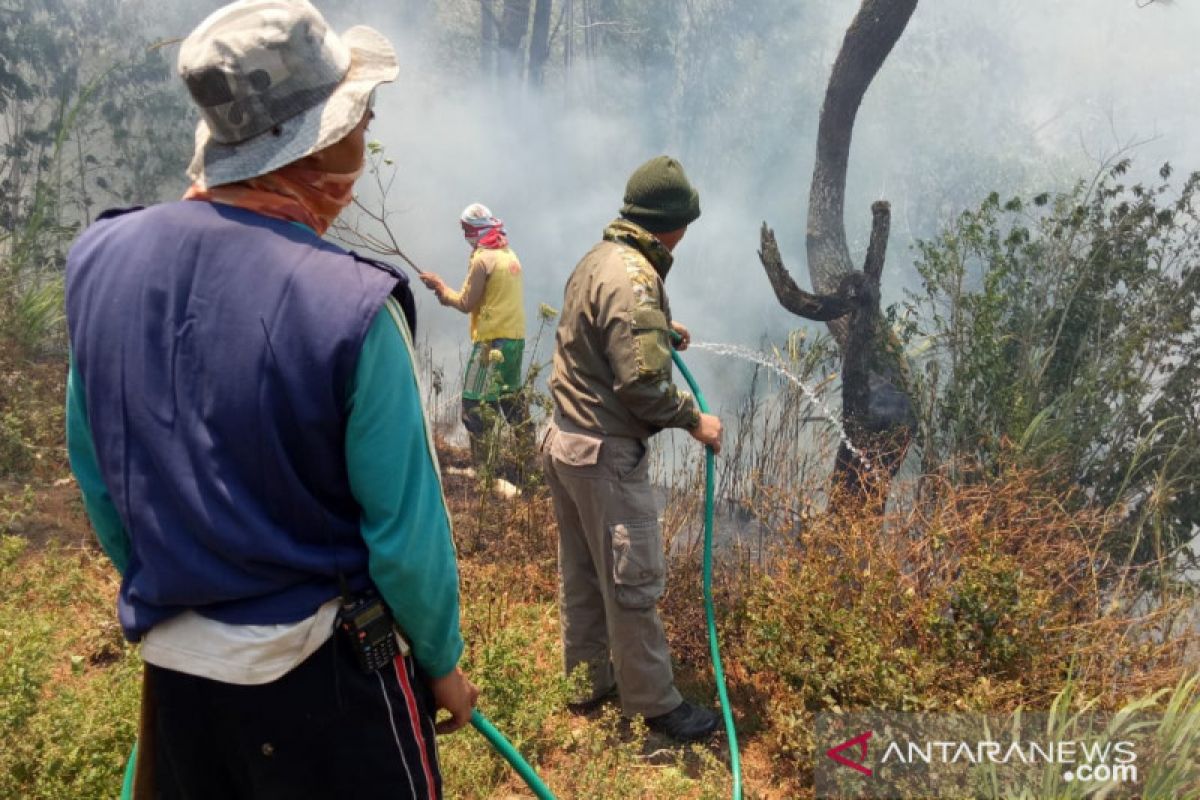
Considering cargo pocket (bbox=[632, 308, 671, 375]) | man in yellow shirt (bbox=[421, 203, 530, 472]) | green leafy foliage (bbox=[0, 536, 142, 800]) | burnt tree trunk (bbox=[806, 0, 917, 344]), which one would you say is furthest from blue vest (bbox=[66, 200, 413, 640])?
burnt tree trunk (bbox=[806, 0, 917, 344])

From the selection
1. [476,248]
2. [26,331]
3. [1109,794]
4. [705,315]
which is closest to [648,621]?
[1109,794]

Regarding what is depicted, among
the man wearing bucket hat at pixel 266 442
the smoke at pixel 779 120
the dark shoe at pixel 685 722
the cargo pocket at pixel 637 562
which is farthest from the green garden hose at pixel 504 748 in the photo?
the smoke at pixel 779 120

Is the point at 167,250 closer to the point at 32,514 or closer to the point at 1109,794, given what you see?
the point at 1109,794

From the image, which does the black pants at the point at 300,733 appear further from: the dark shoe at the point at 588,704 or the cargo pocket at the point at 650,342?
the dark shoe at the point at 588,704

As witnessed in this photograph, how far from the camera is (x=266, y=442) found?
136cm

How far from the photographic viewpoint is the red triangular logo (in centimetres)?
292

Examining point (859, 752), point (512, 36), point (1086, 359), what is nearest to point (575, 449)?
point (859, 752)

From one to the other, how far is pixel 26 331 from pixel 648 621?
217 inches

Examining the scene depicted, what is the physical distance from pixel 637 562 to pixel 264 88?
2114 millimetres

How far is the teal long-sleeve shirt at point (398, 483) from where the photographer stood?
1.39m

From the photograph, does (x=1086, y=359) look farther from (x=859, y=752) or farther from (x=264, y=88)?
(x=264, y=88)

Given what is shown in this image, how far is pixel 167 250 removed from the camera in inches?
54.6

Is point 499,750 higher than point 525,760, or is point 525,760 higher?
point 499,750

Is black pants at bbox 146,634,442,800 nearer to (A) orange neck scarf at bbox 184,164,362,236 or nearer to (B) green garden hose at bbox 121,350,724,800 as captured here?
(B) green garden hose at bbox 121,350,724,800
